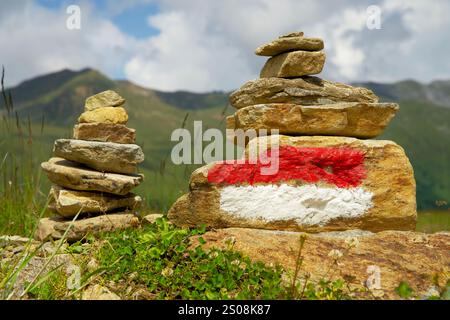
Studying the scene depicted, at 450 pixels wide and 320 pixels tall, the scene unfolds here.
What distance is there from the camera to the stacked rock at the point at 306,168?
9.81 metres

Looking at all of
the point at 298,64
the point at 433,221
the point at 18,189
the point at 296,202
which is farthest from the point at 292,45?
the point at 433,221

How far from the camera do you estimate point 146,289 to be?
789cm

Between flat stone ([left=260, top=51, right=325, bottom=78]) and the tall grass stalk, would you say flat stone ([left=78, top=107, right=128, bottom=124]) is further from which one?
flat stone ([left=260, top=51, right=325, bottom=78])

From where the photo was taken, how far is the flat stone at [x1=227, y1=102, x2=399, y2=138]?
10547 mm

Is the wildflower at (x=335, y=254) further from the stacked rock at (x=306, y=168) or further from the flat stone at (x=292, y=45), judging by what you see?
the flat stone at (x=292, y=45)

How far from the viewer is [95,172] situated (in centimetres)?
1090

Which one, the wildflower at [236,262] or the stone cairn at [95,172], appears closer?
the wildflower at [236,262]

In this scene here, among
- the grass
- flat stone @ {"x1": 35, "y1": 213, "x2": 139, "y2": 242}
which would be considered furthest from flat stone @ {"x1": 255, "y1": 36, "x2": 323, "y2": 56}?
the grass

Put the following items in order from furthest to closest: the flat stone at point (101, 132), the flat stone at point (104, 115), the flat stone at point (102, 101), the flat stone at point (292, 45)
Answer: the flat stone at point (102, 101) < the flat stone at point (104, 115) < the flat stone at point (101, 132) < the flat stone at point (292, 45)

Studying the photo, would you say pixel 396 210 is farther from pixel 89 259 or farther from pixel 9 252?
pixel 9 252

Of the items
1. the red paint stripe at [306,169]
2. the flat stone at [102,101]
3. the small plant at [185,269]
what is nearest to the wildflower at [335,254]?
the small plant at [185,269]

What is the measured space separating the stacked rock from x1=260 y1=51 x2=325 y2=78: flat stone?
2cm

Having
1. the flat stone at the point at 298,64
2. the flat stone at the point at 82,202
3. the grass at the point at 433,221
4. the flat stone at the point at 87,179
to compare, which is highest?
the flat stone at the point at 298,64

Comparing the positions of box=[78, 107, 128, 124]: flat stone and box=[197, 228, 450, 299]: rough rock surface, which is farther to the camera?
box=[78, 107, 128, 124]: flat stone
